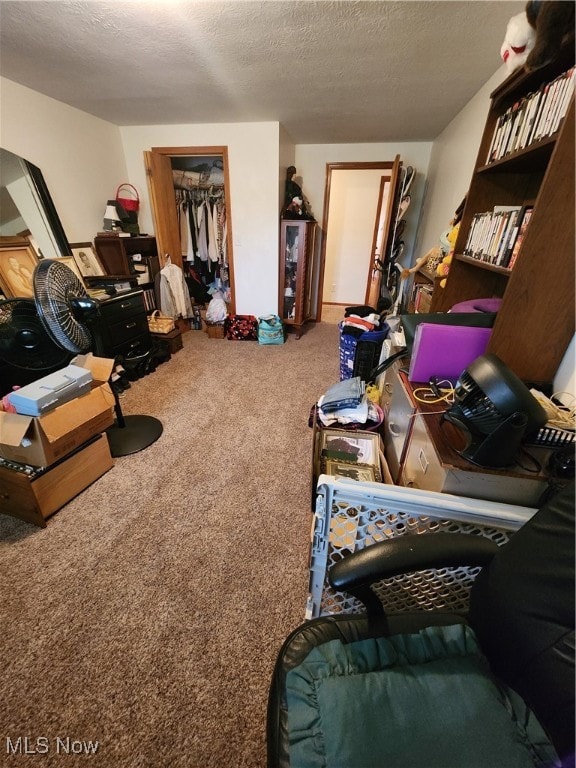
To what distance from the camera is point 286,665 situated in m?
0.62

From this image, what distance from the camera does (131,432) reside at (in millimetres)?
1988

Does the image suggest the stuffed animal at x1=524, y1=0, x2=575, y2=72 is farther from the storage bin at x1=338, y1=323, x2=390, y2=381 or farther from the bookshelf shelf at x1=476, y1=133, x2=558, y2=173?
the storage bin at x1=338, y1=323, x2=390, y2=381

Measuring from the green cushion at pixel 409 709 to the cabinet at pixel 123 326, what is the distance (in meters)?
2.43

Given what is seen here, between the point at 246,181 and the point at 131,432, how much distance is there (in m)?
2.87

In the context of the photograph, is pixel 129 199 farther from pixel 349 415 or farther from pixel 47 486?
pixel 349 415

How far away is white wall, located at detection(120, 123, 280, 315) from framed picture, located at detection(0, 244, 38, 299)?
65.7 inches

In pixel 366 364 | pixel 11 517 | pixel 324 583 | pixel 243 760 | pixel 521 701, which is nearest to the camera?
pixel 521 701

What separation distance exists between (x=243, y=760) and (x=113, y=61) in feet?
11.1

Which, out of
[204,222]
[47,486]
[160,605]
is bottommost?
[160,605]

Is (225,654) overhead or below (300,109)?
below

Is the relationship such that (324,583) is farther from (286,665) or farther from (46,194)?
(46,194)

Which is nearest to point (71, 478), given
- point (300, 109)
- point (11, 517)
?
point (11, 517)

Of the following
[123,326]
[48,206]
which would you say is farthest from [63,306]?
[48,206]

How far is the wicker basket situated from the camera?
3.17 m
